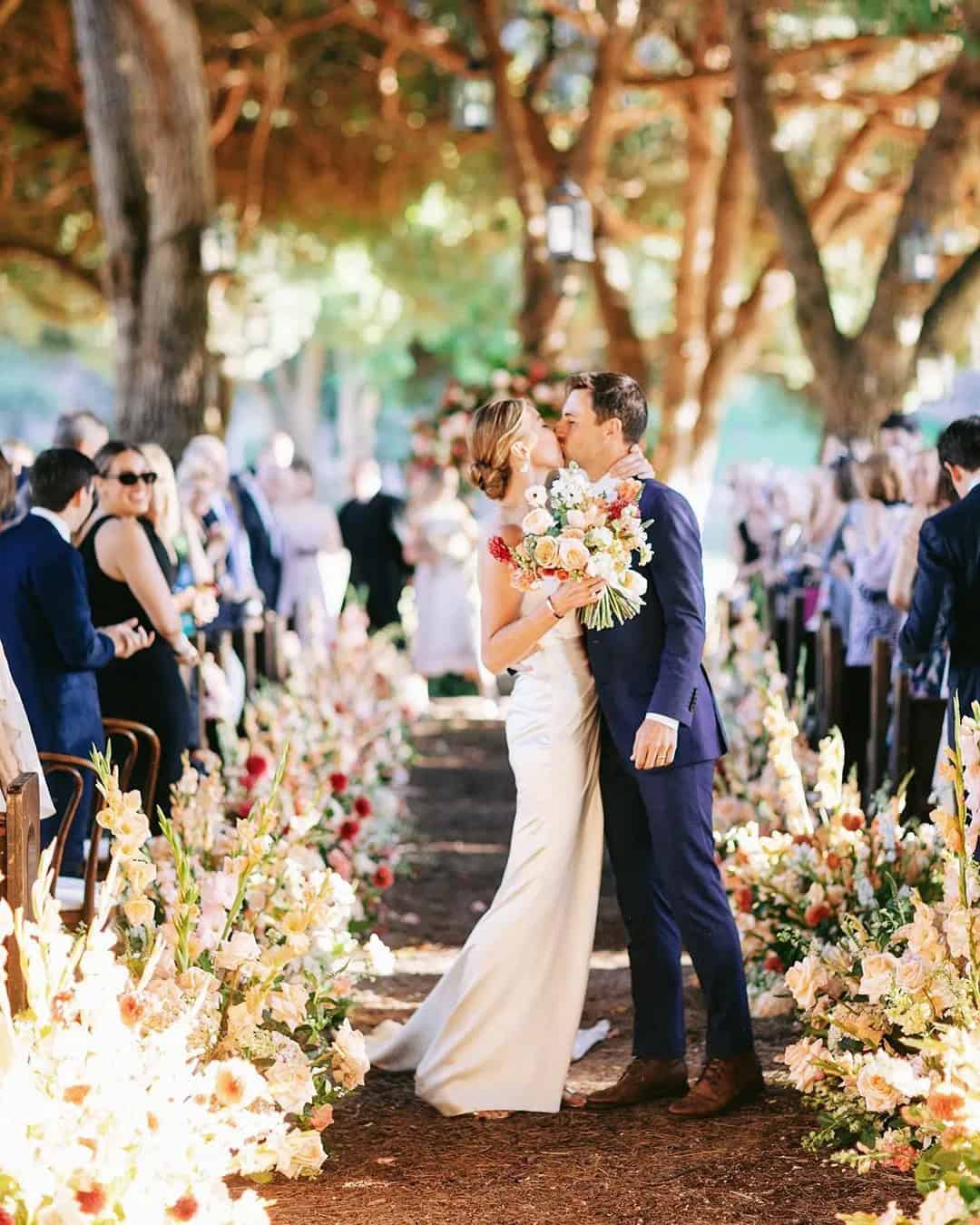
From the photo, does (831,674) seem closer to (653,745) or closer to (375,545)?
(653,745)

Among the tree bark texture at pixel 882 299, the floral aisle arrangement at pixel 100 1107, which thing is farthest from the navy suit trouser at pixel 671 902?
the tree bark texture at pixel 882 299

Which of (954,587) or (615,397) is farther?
(954,587)

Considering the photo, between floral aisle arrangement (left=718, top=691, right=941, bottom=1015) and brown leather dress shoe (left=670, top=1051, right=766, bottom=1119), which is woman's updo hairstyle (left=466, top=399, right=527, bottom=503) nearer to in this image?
floral aisle arrangement (left=718, top=691, right=941, bottom=1015)

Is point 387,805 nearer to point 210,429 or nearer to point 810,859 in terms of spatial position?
point 810,859

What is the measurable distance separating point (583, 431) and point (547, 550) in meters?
0.56

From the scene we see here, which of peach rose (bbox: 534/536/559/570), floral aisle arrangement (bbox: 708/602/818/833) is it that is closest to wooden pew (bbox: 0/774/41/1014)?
peach rose (bbox: 534/536/559/570)

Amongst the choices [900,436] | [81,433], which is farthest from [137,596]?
[900,436]

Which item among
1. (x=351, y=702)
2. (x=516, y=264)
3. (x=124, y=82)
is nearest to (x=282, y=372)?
(x=516, y=264)

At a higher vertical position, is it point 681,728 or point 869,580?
point 869,580

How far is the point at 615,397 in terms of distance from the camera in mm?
5574

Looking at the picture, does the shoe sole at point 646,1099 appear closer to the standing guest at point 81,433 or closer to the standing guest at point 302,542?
the standing guest at point 81,433

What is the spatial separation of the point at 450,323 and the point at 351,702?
86.0 ft

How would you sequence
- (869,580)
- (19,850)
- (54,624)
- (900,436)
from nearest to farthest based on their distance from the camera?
(19,850) < (54,624) < (869,580) < (900,436)

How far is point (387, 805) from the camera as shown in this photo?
848cm
